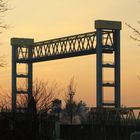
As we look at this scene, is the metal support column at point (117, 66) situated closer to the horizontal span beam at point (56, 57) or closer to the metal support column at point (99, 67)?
the metal support column at point (99, 67)

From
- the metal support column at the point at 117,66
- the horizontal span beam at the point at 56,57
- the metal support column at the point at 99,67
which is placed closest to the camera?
the metal support column at the point at 99,67

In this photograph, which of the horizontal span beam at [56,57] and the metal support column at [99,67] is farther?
the horizontal span beam at [56,57]

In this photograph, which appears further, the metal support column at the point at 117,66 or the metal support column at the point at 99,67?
the metal support column at the point at 117,66

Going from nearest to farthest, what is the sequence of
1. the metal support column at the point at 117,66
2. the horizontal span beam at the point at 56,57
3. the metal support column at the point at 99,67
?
the metal support column at the point at 99,67
the metal support column at the point at 117,66
the horizontal span beam at the point at 56,57

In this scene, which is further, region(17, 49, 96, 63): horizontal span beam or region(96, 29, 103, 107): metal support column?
region(17, 49, 96, 63): horizontal span beam

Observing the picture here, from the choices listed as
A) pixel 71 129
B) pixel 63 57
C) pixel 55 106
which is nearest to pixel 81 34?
pixel 63 57

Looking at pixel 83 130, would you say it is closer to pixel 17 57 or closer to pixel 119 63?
pixel 119 63

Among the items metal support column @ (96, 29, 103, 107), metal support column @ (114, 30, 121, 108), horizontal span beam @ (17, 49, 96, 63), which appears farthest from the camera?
horizontal span beam @ (17, 49, 96, 63)

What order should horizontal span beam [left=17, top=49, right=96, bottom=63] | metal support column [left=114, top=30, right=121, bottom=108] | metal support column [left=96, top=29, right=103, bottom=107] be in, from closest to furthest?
metal support column [left=96, top=29, right=103, bottom=107] → metal support column [left=114, top=30, right=121, bottom=108] → horizontal span beam [left=17, top=49, right=96, bottom=63]

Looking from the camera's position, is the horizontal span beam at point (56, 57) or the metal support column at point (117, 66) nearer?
the metal support column at point (117, 66)

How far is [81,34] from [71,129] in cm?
5398

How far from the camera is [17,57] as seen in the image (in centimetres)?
11012

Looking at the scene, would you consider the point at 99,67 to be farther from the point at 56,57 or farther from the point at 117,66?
the point at 56,57

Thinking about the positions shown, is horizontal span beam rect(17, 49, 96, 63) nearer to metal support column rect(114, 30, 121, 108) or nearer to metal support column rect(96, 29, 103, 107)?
metal support column rect(96, 29, 103, 107)
